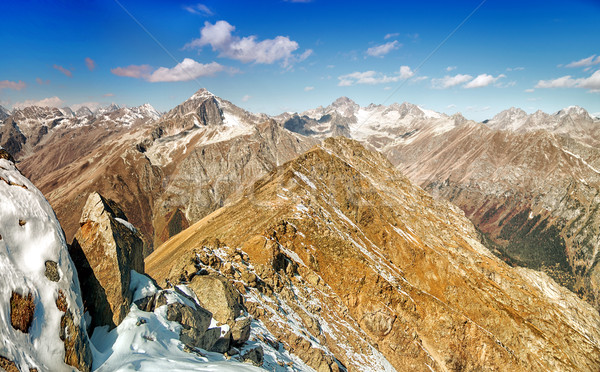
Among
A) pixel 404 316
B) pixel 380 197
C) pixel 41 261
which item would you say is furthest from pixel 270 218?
pixel 41 261

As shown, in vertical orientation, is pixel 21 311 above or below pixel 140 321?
above

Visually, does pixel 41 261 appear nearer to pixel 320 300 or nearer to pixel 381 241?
pixel 320 300

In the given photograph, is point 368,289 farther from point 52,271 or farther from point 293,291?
point 52,271

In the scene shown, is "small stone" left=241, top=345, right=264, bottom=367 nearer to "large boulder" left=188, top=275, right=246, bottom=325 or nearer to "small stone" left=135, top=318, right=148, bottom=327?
"large boulder" left=188, top=275, right=246, bottom=325

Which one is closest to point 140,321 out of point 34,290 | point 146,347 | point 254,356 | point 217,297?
point 146,347

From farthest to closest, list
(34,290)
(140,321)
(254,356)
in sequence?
1. (254,356)
2. (140,321)
3. (34,290)

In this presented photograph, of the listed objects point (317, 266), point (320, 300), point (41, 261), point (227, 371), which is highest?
point (41, 261)

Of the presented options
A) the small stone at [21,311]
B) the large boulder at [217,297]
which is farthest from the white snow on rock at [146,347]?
the small stone at [21,311]
